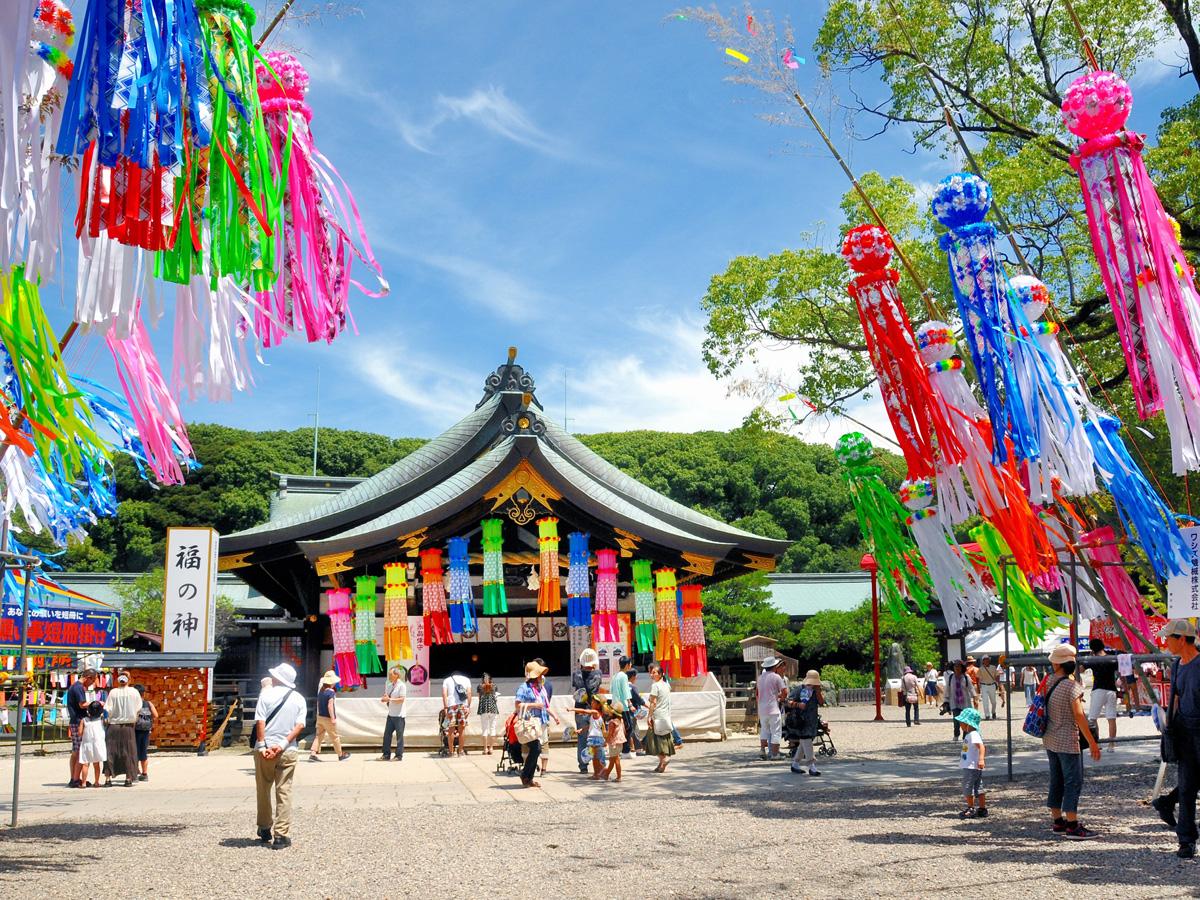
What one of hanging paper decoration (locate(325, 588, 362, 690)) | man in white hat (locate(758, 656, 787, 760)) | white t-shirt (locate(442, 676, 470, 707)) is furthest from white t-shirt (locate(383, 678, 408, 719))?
man in white hat (locate(758, 656, 787, 760))

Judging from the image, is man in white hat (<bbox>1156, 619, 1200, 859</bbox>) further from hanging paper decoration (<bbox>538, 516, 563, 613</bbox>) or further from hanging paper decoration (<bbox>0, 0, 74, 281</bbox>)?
hanging paper decoration (<bbox>538, 516, 563, 613</bbox>)

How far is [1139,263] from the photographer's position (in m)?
8.00

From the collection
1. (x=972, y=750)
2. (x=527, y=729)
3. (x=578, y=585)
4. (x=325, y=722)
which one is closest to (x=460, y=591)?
(x=578, y=585)

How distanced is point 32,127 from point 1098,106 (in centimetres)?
775

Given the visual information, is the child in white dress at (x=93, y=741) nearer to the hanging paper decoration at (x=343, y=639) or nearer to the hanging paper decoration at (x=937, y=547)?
the hanging paper decoration at (x=343, y=639)

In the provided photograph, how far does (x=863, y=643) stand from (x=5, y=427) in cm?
3014

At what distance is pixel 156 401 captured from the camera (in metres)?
6.75

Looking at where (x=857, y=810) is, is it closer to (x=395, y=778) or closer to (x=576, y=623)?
(x=395, y=778)

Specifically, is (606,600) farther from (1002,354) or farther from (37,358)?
(37,358)

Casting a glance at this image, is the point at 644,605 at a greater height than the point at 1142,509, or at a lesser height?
lesser

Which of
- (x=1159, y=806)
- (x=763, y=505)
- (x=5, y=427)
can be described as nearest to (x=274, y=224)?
(x=5, y=427)

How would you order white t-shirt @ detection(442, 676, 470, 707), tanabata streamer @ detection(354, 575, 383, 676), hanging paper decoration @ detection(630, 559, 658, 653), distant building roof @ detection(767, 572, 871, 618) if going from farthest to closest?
1. distant building roof @ detection(767, 572, 871, 618)
2. hanging paper decoration @ detection(630, 559, 658, 653)
3. tanabata streamer @ detection(354, 575, 383, 676)
4. white t-shirt @ detection(442, 676, 470, 707)

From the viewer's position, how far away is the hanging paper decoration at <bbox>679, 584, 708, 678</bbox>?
2022 centimetres

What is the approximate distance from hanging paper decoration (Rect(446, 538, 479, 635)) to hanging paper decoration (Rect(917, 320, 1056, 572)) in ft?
35.0
